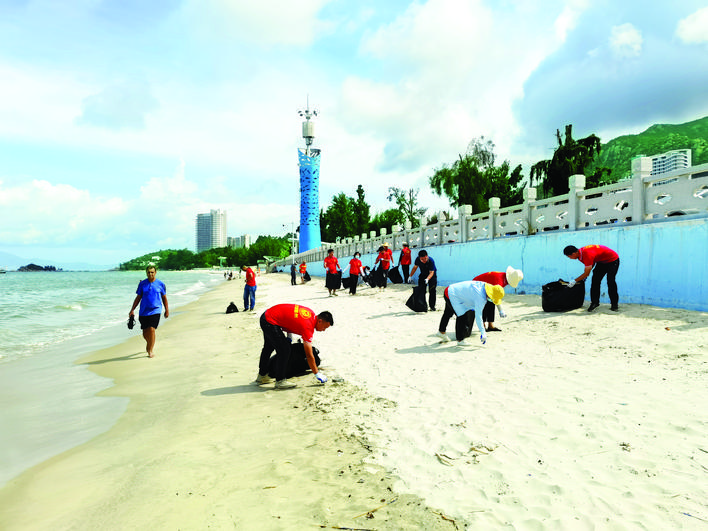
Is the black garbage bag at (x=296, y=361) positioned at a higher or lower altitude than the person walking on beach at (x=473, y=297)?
lower

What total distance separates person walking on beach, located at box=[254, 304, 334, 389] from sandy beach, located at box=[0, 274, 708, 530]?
0.38 metres

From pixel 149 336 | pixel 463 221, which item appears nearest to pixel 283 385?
pixel 149 336

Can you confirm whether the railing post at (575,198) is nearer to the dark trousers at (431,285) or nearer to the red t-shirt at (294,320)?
the dark trousers at (431,285)

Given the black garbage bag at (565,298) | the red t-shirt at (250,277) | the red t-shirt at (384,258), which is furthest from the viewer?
the red t-shirt at (384,258)

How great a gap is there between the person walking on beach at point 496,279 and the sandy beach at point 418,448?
1065mm

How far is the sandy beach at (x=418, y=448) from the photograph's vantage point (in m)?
3.16

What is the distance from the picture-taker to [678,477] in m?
3.27

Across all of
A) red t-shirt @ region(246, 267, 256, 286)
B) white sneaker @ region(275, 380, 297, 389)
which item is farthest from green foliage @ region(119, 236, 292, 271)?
white sneaker @ region(275, 380, 297, 389)

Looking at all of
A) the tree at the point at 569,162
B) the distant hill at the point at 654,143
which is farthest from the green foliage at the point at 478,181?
the distant hill at the point at 654,143

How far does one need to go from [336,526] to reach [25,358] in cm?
1032

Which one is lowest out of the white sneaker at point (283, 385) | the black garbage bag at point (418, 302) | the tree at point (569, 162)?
the white sneaker at point (283, 385)

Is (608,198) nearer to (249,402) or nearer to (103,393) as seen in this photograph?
(249,402)

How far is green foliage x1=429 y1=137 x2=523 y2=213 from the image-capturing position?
116 ft

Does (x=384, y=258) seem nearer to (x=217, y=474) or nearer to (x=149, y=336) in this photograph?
(x=149, y=336)
